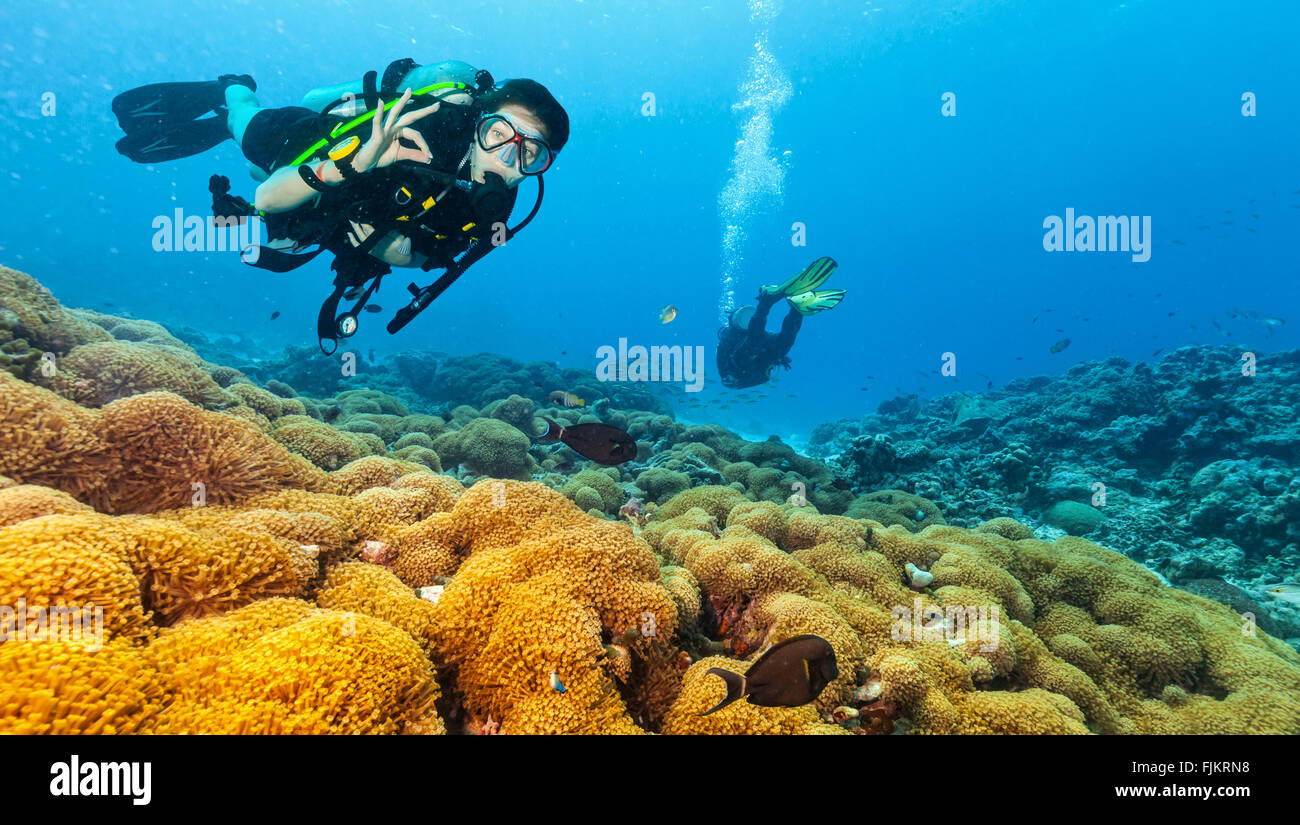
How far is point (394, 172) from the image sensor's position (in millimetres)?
3689

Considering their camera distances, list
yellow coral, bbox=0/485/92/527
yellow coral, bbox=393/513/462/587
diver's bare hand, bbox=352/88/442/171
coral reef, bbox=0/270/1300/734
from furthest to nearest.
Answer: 1. diver's bare hand, bbox=352/88/442/171
2. yellow coral, bbox=393/513/462/587
3. yellow coral, bbox=0/485/92/527
4. coral reef, bbox=0/270/1300/734

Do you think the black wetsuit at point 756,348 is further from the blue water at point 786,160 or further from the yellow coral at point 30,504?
the yellow coral at point 30,504

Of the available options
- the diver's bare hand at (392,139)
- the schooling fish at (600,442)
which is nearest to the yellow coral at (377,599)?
the schooling fish at (600,442)

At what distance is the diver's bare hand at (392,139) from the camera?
141 inches

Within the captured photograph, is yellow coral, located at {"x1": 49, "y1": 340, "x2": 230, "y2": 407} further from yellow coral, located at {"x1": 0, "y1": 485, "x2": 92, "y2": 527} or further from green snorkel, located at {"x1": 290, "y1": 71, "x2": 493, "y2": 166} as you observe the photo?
green snorkel, located at {"x1": 290, "y1": 71, "x2": 493, "y2": 166}

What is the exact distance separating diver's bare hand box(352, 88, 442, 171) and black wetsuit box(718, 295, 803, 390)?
12.2 metres

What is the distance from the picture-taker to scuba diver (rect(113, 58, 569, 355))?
12.0ft

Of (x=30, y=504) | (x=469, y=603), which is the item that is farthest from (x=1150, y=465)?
(x=30, y=504)

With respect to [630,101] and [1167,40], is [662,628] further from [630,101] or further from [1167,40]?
[1167,40]

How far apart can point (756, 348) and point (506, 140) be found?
1257 centimetres

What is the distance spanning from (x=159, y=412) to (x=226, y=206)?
1701 millimetres

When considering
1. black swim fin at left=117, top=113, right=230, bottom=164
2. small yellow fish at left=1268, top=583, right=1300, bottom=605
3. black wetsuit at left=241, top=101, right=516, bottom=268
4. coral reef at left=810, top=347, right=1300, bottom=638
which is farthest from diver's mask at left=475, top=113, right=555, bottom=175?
small yellow fish at left=1268, top=583, right=1300, bottom=605

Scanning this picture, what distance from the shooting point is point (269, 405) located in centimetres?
576
